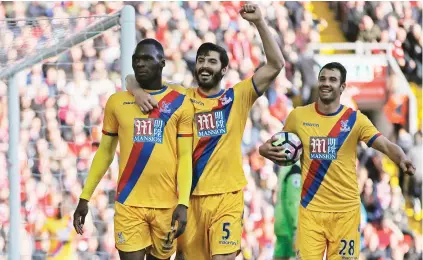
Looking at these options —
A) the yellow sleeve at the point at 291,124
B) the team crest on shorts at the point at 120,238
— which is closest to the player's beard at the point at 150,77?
the team crest on shorts at the point at 120,238

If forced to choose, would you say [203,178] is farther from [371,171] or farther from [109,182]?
[371,171]

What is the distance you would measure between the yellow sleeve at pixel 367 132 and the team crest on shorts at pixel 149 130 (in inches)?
57.9

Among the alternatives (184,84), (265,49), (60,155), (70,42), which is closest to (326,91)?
(265,49)

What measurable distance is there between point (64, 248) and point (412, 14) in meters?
5.03

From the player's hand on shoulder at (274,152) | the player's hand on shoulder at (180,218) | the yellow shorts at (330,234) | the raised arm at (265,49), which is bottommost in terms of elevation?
the yellow shorts at (330,234)

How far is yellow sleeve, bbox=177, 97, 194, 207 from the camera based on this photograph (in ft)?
16.4

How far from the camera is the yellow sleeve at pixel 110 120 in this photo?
5.14 m

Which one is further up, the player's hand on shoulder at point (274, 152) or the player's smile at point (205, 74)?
the player's smile at point (205, 74)

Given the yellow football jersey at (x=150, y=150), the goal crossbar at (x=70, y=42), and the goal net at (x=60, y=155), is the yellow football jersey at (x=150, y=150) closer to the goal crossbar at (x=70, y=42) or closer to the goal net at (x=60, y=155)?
the goal crossbar at (x=70, y=42)

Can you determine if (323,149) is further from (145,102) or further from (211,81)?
(145,102)

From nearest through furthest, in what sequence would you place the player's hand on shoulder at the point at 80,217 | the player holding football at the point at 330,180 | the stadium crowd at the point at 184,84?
the player's hand on shoulder at the point at 80,217
the player holding football at the point at 330,180
the stadium crowd at the point at 184,84

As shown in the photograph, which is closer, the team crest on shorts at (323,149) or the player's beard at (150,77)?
the player's beard at (150,77)

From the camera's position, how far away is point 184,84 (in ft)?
31.6

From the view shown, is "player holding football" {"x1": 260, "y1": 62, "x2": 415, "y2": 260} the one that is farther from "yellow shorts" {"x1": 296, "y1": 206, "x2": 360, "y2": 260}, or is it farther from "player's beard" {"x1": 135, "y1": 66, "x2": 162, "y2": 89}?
"player's beard" {"x1": 135, "y1": 66, "x2": 162, "y2": 89}
